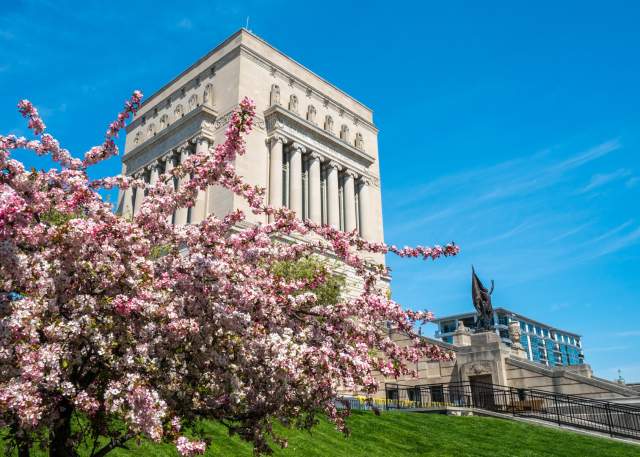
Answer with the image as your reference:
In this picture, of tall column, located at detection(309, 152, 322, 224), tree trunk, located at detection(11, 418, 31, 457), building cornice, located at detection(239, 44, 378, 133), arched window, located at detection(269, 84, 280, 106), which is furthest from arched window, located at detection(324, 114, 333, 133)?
tree trunk, located at detection(11, 418, 31, 457)

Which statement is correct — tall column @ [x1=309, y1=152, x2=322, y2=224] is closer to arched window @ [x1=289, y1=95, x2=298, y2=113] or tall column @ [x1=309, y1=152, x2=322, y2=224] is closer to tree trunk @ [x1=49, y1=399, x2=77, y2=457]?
arched window @ [x1=289, y1=95, x2=298, y2=113]

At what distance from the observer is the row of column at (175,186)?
158 ft

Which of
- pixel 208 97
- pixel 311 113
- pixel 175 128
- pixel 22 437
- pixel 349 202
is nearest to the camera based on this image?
pixel 22 437

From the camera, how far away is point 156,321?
7.60m

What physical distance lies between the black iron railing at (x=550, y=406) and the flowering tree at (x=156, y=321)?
57.9 ft

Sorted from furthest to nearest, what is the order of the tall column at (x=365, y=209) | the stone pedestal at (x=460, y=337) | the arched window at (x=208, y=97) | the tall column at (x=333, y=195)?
1. the tall column at (x=365, y=209)
2. the tall column at (x=333, y=195)
3. the arched window at (x=208, y=97)
4. the stone pedestal at (x=460, y=337)

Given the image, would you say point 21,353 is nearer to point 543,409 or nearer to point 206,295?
point 206,295

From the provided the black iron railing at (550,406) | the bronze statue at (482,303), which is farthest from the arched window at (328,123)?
the black iron railing at (550,406)

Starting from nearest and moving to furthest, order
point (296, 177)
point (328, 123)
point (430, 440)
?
point (430, 440), point (296, 177), point (328, 123)

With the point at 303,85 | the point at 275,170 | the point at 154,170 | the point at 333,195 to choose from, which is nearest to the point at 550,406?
the point at 275,170

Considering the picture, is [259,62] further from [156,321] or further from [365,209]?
[156,321]

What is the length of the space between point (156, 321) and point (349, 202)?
5023 cm

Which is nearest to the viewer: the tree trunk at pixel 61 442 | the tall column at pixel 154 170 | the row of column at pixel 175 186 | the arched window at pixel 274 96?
the tree trunk at pixel 61 442

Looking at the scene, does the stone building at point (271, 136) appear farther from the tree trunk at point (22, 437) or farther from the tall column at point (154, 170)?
the tree trunk at point (22, 437)
